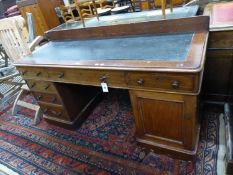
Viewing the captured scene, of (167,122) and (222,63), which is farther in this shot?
(222,63)

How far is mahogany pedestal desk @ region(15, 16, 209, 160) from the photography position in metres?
1.00

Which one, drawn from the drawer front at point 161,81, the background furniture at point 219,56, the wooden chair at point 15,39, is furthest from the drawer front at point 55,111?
the background furniture at point 219,56

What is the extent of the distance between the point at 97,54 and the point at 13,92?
1.93 meters

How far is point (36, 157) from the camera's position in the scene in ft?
5.55

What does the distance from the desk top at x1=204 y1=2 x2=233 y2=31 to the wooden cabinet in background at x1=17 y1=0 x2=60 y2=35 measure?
3.65 meters

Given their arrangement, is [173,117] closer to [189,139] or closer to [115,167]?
[189,139]

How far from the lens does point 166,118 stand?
1204mm

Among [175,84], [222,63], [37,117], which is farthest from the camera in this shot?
[37,117]

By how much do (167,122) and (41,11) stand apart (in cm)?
401

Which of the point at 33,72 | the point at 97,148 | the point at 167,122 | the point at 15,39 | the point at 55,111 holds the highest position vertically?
the point at 15,39

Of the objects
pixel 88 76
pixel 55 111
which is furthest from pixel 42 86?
pixel 88 76

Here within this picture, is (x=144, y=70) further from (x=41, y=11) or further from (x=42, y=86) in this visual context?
(x=41, y=11)

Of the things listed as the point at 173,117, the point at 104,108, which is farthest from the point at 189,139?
the point at 104,108

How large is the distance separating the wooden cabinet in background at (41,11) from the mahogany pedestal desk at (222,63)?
365cm
